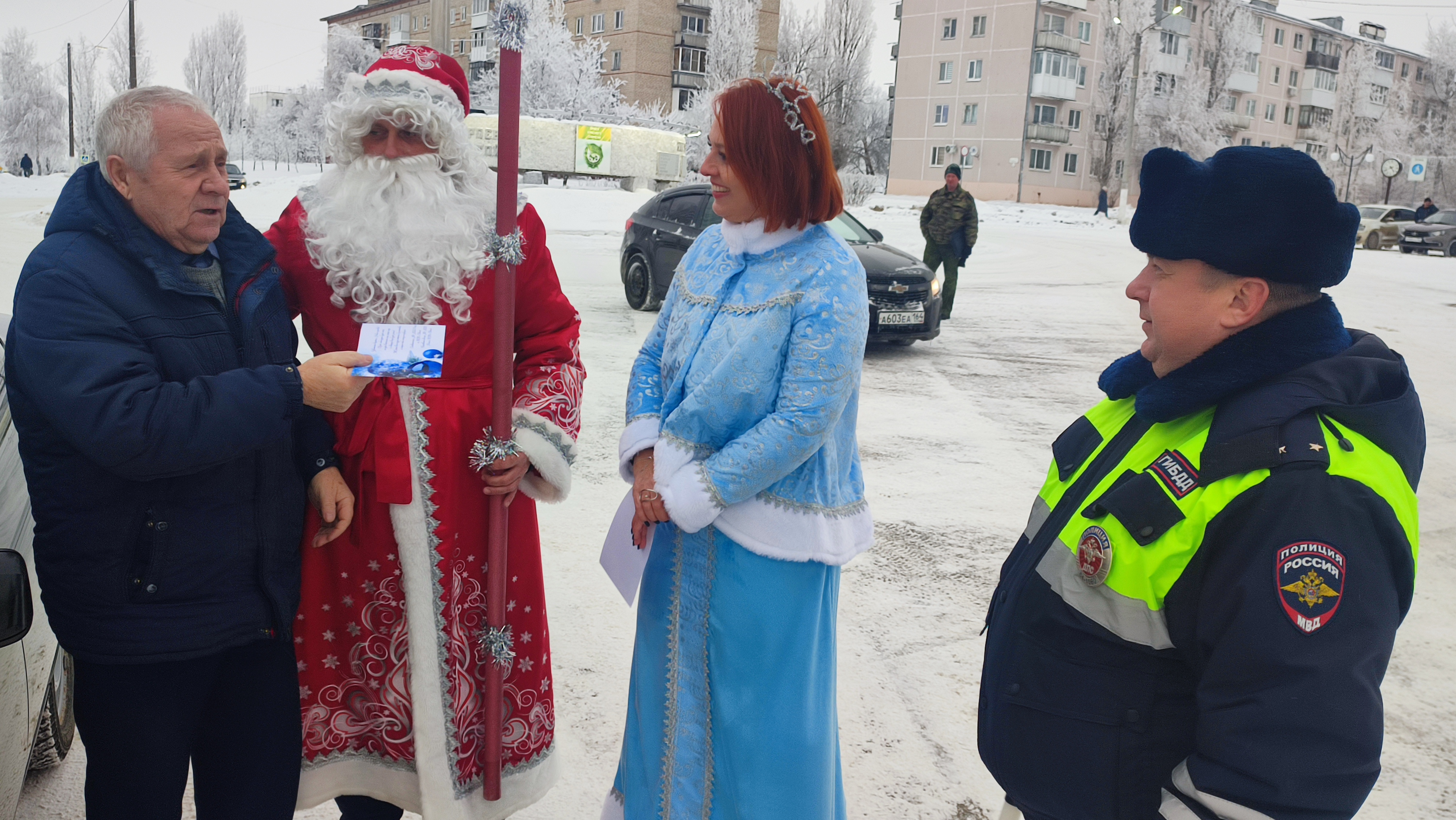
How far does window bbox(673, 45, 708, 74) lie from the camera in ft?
185

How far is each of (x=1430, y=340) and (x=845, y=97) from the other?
3566cm

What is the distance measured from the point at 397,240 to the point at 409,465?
1.70ft

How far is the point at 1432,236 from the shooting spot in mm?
25438

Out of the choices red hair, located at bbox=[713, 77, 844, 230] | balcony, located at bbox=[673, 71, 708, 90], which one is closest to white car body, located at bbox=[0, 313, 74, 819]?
red hair, located at bbox=[713, 77, 844, 230]

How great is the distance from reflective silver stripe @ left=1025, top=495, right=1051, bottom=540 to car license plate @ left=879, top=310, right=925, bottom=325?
7.55m

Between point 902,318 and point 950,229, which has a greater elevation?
point 950,229

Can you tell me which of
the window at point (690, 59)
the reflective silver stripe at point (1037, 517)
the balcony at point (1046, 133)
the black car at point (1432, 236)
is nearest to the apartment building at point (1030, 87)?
the balcony at point (1046, 133)

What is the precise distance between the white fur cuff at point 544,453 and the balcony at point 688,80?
2249 inches

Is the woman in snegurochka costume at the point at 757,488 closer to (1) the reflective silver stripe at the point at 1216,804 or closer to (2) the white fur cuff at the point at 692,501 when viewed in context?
(2) the white fur cuff at the point at 692,501

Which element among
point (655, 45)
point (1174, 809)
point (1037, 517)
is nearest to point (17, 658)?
point (1037, 517)

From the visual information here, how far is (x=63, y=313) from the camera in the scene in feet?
5.43

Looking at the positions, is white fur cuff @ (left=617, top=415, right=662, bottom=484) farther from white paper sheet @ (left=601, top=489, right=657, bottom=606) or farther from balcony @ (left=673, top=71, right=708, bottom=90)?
balcony @ (left=673, top=71, right=708, bottom=90)

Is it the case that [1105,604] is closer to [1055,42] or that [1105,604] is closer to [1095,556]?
[1095,556]

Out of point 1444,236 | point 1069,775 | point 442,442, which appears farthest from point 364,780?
point 1444,236
